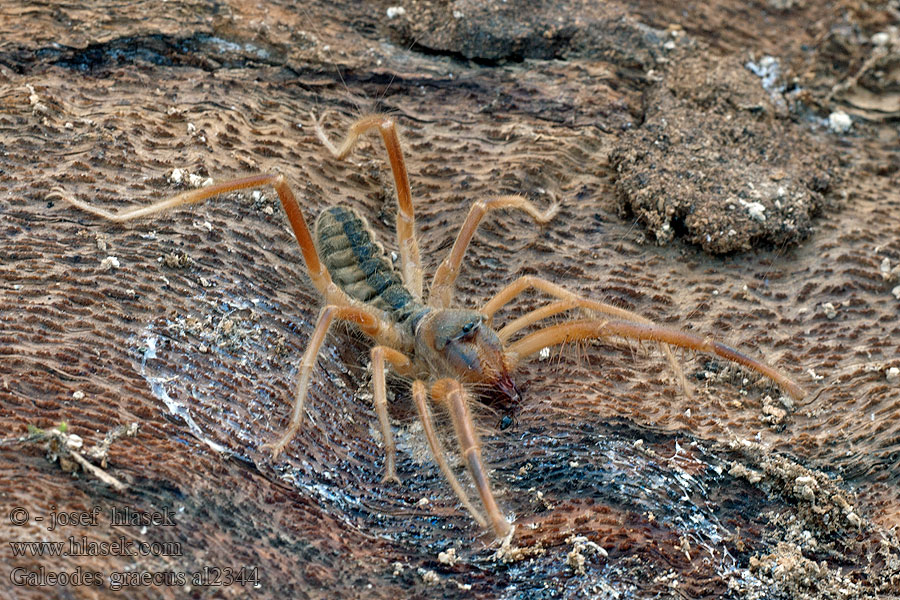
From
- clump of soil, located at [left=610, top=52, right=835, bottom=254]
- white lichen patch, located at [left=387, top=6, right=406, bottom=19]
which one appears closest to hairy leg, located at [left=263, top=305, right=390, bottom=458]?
clump of soil, located at [left=610, top=52, right=835, bottom=254]

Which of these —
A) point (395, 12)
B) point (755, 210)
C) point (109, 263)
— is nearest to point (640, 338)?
point (755, 210)

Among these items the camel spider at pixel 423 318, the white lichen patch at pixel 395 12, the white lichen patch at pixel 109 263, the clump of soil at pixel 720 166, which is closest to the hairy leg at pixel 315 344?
the camel spider at pixel 423 318

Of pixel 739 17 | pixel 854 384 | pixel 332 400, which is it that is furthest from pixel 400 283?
pixel 739 17

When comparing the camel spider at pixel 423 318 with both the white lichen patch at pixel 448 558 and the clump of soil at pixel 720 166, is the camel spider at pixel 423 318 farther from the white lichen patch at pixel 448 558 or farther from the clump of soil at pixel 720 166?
the clump of soil at pixel 720 166

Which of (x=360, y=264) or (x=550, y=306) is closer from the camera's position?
(x=550, y=306)

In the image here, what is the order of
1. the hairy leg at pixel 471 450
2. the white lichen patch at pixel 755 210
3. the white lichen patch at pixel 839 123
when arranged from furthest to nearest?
the white lichen patch at pixel 839 123, the white lichen patch at pixel 755 210, the hairy leg at pixel 471 450

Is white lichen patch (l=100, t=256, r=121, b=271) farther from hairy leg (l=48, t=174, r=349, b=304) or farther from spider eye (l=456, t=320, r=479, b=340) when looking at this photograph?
spider eye (l=456, t=320, r=479, b=340)

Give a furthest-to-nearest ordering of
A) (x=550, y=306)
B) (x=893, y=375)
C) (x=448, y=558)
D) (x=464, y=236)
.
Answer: (x=464, y=236), (x=550, y=306), (x=893, y=375), (x=448, y=558)

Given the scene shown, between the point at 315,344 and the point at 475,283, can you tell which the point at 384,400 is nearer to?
the point at 315,344

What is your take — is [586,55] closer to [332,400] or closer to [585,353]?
[585,353]
